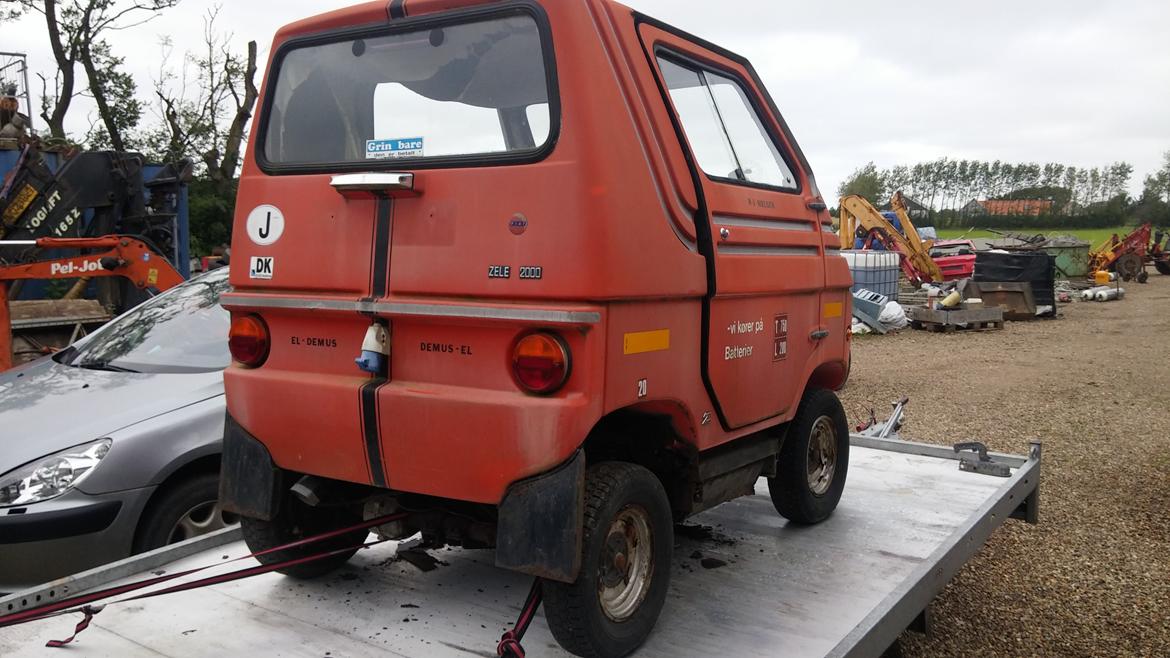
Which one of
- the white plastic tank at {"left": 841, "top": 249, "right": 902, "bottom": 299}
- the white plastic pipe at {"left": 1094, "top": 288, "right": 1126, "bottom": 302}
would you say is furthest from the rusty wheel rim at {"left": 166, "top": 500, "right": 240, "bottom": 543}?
the white plastic pipe at {"left": 1094, "top": 288, "right": 1126, "bottom": 302}

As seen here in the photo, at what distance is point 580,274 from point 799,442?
1.92m

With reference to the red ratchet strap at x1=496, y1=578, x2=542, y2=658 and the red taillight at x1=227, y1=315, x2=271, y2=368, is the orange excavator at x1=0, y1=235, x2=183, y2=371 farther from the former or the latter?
the red ratchet strap at x1=496, y1=578, x2=542, y2=658

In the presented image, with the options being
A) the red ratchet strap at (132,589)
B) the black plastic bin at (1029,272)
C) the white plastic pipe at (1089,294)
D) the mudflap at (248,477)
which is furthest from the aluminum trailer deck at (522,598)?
the white plastic pipe at (1089,294)

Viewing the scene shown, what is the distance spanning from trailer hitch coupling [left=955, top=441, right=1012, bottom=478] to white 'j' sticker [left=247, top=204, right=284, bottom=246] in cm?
379

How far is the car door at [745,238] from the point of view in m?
3.29

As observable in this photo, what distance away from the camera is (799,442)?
13.6 ft

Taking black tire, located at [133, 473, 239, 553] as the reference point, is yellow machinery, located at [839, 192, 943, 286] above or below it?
above

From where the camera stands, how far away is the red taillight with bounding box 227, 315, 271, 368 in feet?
10.6

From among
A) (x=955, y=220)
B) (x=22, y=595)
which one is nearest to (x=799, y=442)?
(x=22, y=595)

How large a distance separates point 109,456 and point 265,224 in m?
1.51

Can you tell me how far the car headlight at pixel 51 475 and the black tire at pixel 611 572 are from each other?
232cm

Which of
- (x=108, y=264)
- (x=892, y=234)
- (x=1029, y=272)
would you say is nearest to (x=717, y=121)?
(x=108, y=264)

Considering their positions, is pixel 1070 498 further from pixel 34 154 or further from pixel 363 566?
pixel 34 154

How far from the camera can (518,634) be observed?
2.66 m
